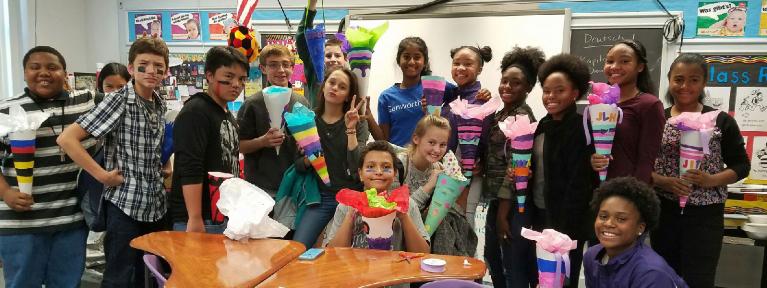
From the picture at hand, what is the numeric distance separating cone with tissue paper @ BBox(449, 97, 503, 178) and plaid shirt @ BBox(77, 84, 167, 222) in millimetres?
1548

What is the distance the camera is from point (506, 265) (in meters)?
2.79

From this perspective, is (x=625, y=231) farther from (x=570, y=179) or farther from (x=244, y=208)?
(x=244, y=208)

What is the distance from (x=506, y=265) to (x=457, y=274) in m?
0.90

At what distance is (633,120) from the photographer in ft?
8.02

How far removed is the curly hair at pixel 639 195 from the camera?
212cm

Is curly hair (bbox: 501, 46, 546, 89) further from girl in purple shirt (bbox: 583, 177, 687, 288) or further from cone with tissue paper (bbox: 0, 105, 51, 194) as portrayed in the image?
cone with tissue paper (bbox: 0, 105, 51, 194)

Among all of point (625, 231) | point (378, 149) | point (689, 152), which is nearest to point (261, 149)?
point (378, 149)

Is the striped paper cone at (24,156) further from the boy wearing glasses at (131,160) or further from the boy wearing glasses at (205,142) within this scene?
the boy wearing glasses at (205,142)

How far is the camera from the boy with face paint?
105 inches

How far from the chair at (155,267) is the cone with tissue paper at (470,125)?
1518 mm

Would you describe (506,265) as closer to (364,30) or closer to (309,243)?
(309,243)

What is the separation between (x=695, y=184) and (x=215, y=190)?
7.50 ft

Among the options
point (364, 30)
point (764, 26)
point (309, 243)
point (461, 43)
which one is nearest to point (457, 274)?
point (309, 243)

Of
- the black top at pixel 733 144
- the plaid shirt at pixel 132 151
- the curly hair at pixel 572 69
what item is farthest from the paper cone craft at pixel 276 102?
the black top at pixel 733 144
